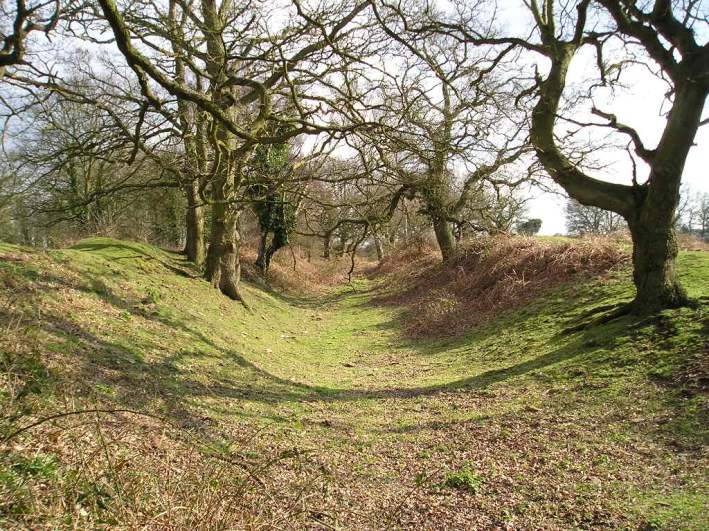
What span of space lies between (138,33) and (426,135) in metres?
5.08

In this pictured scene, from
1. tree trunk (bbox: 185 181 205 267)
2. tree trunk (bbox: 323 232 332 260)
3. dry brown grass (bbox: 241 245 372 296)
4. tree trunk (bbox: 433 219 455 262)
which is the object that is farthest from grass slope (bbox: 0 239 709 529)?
dry brown grass (bbox: 241 245 372 296)

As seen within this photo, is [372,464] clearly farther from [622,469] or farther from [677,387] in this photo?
[677,387]

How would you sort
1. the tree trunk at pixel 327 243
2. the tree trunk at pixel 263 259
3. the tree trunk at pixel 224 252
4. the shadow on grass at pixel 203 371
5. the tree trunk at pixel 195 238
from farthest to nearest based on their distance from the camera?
the tree trunk at pixel 263 259
the tree trunk at pixel 195 238
the tree trunk at pixel 224 252
the tree trunk at pixel 327 243
the shadow on grass at pixel 203 371

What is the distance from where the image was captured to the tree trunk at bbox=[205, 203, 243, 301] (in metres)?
12.8

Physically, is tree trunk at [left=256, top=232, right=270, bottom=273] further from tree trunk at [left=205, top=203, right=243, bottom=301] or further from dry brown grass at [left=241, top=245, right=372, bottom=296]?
tree trunk at [left=205, top=203, right=243, bottom=301]

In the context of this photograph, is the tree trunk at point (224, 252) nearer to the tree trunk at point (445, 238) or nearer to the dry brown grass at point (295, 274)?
the dry brown grass at point (295, 274)

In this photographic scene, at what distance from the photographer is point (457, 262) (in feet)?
61.4

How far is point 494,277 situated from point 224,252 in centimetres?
809

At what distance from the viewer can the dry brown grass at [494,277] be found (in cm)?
1213

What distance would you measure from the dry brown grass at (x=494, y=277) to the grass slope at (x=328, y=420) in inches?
56.7

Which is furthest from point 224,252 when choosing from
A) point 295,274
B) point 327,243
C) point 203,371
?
point 295,274

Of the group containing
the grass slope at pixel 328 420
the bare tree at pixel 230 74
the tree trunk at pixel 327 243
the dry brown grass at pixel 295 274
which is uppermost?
the bare tree at pixel 230 74

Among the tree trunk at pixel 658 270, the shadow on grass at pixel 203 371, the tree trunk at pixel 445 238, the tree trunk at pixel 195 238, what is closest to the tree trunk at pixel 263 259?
the tree trunk at pixel 195 238

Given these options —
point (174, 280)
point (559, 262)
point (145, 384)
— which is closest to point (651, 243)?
point (559, 262)
